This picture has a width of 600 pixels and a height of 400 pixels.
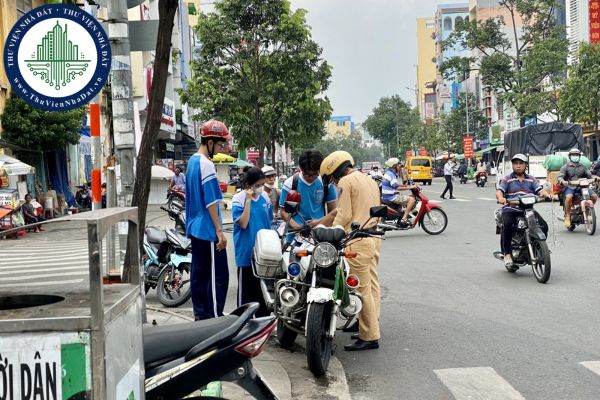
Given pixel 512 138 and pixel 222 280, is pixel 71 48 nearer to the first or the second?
pixel 222 280

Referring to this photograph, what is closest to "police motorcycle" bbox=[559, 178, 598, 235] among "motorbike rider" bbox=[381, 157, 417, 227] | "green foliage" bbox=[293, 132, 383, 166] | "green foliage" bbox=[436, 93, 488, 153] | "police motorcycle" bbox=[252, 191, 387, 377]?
"motorbike rider" bbox=[381, 157, 417, 227]

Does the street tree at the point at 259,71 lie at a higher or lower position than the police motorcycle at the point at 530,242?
higher

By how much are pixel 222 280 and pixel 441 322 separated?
8.18 feet

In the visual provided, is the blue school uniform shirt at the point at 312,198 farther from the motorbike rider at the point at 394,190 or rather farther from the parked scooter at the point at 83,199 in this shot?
the parked scooter at the point at 83,199

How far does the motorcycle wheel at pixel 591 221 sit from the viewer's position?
48.9ft

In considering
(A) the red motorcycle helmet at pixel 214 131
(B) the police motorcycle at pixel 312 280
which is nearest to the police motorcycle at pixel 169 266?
(B) the police motorcycle at pixel 312 280

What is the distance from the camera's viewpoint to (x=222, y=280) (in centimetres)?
627

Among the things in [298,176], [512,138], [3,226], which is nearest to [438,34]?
[512,138]

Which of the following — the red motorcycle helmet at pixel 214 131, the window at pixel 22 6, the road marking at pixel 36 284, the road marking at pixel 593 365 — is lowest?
the road marking at pixel 593 365

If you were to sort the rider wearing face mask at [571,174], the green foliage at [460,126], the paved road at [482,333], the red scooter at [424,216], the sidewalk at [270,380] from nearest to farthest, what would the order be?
1. the sidewalk at [270,380]
2. the paved road at [482,333]
3. the rider wearing face mask at [571,174]
4. the red scooter at [424,216]
5. the green foliage at [460,126]

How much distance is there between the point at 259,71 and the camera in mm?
30875

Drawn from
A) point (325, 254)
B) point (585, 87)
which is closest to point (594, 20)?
point (585, 87)

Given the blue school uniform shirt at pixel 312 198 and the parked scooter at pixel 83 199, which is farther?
the parked scooter at pixel 83 199

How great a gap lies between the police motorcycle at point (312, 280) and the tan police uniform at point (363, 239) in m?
0.19
